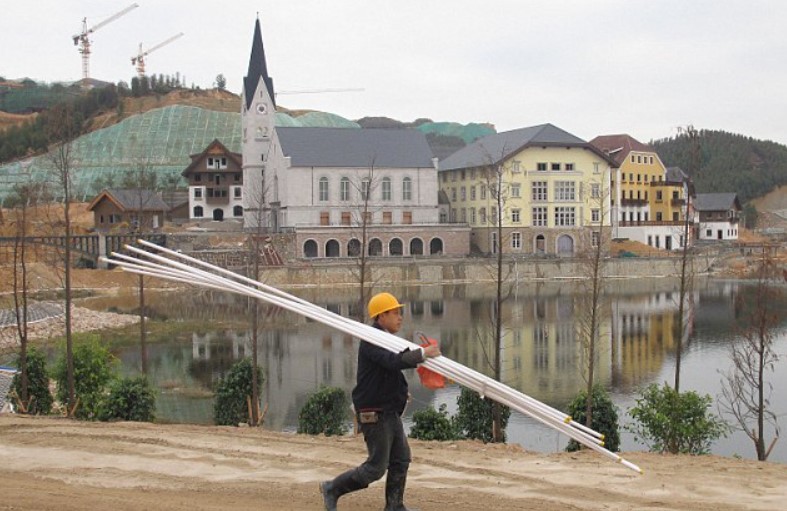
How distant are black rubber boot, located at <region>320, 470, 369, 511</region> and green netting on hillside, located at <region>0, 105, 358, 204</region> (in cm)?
8134

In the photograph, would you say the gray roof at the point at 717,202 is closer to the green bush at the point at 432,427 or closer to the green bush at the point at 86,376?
the green bush at the point at 432,427

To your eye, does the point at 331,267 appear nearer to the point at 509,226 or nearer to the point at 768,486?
the point at 509,226

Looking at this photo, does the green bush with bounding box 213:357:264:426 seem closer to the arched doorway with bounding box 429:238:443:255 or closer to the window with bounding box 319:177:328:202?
the window with bounding box 319:177:328:202

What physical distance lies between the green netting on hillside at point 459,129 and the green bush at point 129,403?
5442 inches

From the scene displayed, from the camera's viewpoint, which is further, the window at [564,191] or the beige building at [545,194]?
the window at [564,191]

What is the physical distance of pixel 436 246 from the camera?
60125mm

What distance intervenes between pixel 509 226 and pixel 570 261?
6.72 metres

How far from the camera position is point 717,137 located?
148 m

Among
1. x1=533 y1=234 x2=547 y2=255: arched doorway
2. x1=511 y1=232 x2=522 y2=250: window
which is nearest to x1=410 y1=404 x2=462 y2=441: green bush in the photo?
x1=511 y1=232 x2=522 y2=250: window

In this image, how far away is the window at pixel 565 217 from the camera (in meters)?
62.2

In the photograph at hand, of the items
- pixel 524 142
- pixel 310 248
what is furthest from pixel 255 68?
pixel 524 142

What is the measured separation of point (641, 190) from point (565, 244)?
15.3 meters

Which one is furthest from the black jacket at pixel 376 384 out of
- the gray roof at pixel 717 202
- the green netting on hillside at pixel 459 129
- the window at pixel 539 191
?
the green netting on hillside at pixel 459 129

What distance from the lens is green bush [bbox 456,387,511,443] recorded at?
1282cm
